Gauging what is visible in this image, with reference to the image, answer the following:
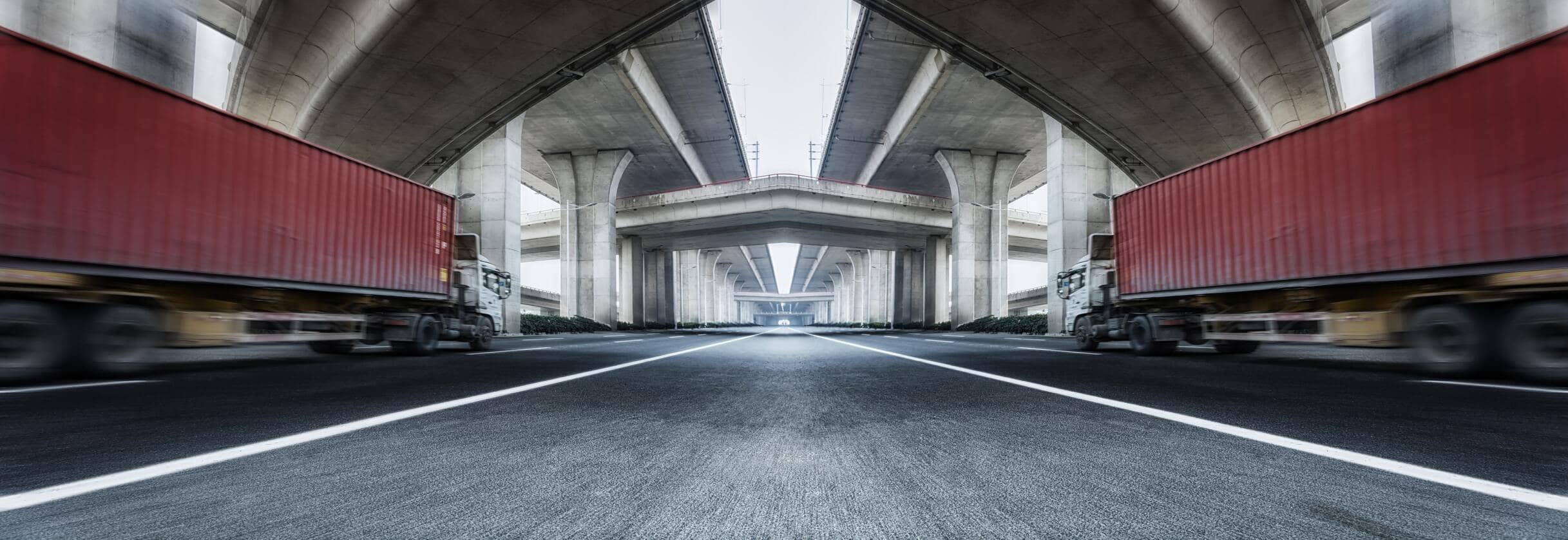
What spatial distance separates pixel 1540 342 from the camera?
6.46 m

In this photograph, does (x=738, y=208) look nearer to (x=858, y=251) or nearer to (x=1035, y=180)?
(x=1035, y=180)

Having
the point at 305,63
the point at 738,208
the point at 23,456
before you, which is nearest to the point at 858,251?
the point at 738,208

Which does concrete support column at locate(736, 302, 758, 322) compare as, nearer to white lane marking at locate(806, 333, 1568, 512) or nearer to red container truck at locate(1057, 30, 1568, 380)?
red container truck at locate(1057, 30, 1568, 380)

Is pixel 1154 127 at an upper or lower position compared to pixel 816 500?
upper

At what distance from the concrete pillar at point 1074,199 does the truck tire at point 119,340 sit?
25.9 m

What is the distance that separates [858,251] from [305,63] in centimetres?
6445

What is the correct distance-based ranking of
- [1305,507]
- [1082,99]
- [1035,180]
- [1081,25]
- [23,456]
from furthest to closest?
[1035,180], [1082,99], [1081,25], [23,456], [1305,507]

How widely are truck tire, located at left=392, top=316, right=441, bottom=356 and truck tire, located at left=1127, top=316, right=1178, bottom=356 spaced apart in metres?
14.1

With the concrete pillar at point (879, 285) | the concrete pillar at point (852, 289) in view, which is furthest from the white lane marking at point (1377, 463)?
the concrete pillar at point (852, 289)

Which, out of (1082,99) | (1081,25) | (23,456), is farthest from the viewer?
(1082,99)

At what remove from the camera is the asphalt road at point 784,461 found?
1919mm

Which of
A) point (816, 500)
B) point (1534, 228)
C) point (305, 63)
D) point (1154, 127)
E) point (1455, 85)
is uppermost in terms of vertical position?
point (305, 63)

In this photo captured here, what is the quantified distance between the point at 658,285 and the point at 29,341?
5228cm

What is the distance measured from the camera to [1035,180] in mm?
47906
